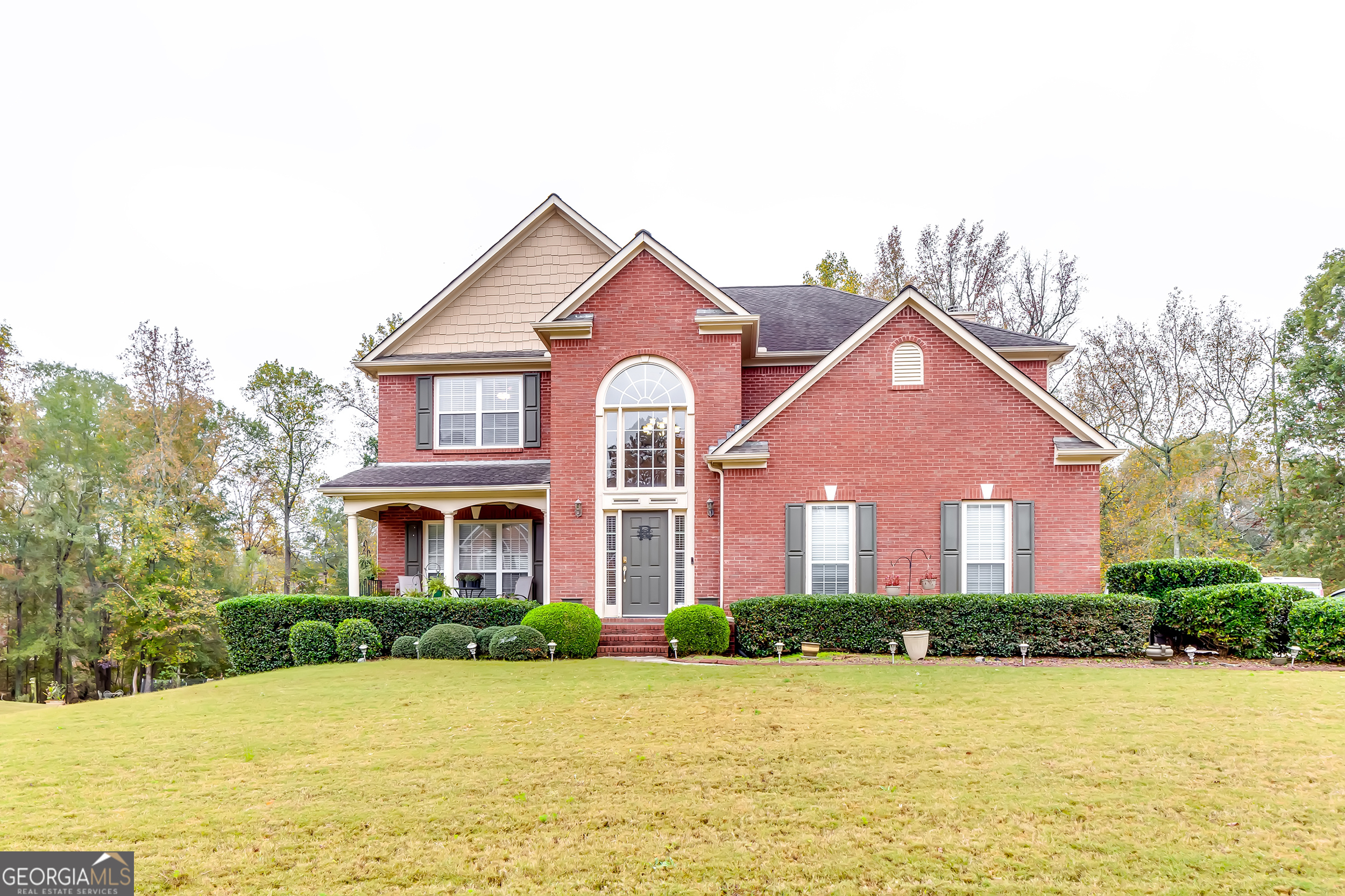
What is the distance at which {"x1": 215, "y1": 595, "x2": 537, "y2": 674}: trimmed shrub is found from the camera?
51.6 ft

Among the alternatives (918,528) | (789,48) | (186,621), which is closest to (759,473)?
(918,528)

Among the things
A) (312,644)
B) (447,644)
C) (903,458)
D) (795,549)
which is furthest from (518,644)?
(903,458)

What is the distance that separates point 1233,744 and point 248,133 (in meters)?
31.0

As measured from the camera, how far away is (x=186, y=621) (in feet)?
101

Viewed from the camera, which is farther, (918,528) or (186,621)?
(186,621)

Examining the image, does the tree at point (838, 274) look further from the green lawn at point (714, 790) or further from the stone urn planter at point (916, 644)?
the green lawn at point (714, 790)

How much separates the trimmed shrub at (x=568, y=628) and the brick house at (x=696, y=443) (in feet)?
6.45

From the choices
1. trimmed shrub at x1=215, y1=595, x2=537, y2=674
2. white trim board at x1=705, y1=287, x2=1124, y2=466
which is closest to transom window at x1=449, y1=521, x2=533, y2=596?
trimmed shrub at x1=215, y1=595, x2=537, y2=674

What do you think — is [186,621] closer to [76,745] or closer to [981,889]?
[76,745]

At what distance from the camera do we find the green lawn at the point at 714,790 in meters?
4.99

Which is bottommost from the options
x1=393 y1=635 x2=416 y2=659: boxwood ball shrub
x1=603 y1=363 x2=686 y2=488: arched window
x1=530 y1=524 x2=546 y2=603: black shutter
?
x1=393 y1=635 x2=416 y2=659: boxwood ball shrub

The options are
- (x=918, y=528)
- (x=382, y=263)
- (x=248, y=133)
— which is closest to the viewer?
(x=918, y=528)

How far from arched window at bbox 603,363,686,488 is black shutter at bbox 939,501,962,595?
5.55 metres

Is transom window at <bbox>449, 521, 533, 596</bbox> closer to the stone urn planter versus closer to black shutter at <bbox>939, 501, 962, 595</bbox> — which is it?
the stone urn planter
